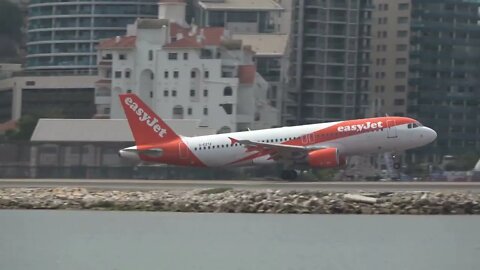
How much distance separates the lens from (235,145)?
215ft

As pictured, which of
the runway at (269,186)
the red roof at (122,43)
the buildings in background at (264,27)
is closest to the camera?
the runway at (269,186)

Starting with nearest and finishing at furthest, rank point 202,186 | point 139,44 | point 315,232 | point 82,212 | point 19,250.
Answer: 1. point 19,250
2. point 315,232
3. point 82,212
4. point 202,186
5. point 139,44

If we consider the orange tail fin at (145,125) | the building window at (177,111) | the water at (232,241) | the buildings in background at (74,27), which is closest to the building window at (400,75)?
the buildings in background at (74,27)

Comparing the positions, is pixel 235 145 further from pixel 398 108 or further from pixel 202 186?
pixel 398 108

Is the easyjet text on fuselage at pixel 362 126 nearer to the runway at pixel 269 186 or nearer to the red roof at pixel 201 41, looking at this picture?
the runway at pixel 269 186

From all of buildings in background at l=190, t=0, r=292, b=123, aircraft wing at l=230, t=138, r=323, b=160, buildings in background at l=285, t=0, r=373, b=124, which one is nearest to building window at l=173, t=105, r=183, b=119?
buildings in background at l=190, t=0, r=292, b=123

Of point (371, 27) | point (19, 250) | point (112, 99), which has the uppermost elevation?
point (371, 27)

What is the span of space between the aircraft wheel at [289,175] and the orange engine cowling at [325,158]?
1.44m

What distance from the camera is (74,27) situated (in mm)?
165125

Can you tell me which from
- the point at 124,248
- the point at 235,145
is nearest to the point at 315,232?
the point at 124,248

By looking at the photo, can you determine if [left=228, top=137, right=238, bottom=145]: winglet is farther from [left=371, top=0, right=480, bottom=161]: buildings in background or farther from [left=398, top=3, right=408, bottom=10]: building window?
[left=398, top=3, right=408, bottom=10]: building window

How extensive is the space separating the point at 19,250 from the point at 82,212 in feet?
31.7

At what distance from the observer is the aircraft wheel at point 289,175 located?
64.4 m

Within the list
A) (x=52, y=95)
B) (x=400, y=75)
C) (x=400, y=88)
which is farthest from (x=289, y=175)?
(x=400, y=75)
